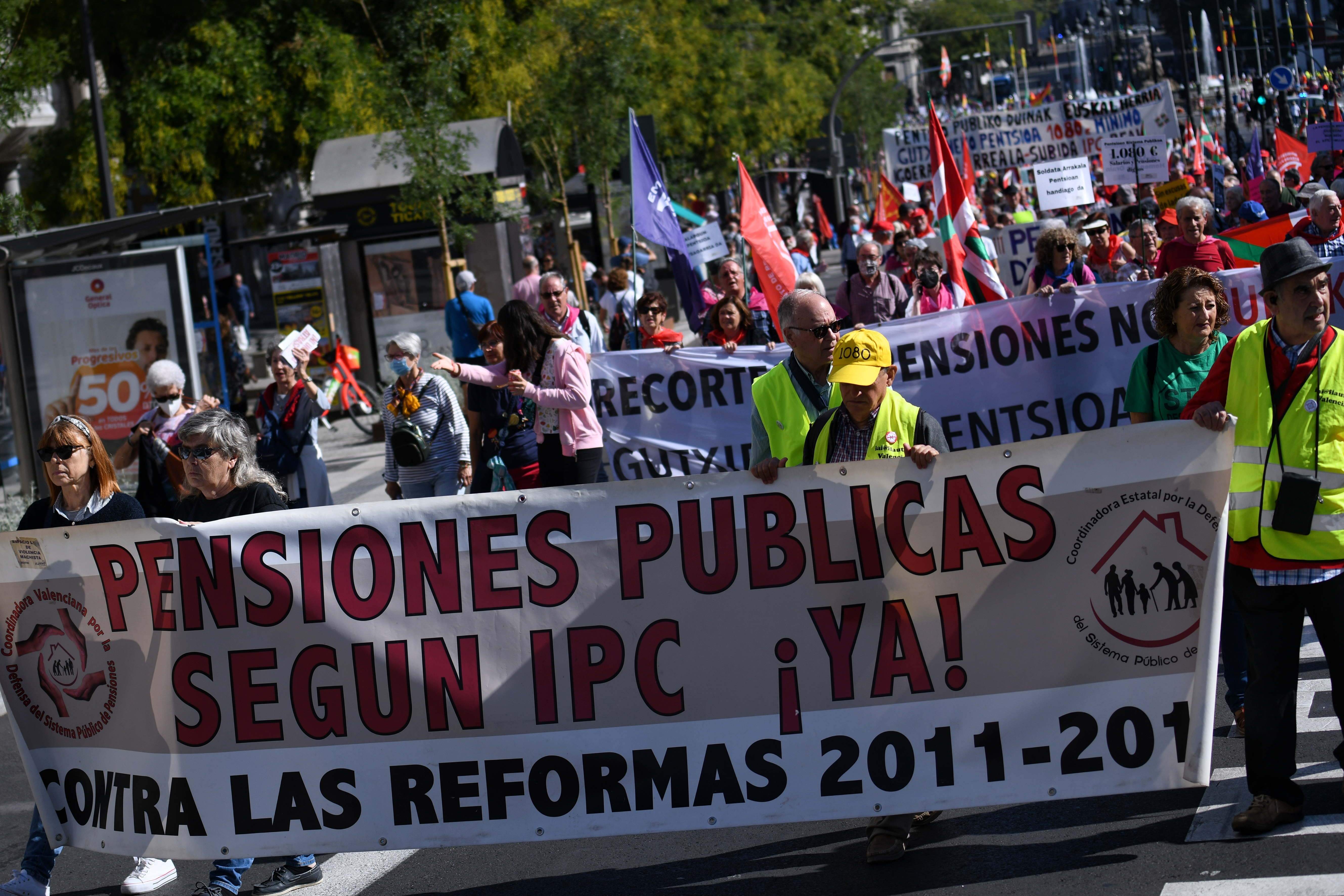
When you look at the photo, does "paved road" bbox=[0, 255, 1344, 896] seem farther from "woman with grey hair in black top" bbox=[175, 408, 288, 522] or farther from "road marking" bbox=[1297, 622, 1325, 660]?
"woman with grey hair in black top" bbox=[175, 408, 288, 522]

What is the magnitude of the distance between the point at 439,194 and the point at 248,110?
6.31 meters

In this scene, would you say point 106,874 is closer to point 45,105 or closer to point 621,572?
point 621,572

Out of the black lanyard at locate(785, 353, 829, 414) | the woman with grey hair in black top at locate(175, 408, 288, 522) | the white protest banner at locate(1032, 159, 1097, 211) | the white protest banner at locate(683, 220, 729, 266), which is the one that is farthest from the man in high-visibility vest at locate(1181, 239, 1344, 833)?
the white protest banner at locate(1032, 159, 1097, 211)

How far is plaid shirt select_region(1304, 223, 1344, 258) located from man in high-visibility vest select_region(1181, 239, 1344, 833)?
5.16 meters

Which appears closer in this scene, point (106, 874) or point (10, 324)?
point (106, 874)

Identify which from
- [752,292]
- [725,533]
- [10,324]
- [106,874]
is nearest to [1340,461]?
[725,533]

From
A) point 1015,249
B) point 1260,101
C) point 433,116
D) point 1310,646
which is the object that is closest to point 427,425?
point 1310,646

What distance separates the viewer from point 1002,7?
9900cm

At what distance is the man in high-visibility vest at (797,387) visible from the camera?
5.32 meters

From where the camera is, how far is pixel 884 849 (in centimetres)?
466

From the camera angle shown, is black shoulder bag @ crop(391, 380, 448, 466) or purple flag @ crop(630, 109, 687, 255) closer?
black shoulder bag @ crop(391, 380, 448, 466)

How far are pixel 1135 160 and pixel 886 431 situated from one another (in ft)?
49.1

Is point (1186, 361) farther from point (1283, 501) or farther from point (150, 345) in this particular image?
point (150, 345)

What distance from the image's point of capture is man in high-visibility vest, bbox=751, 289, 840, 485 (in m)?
5.32
